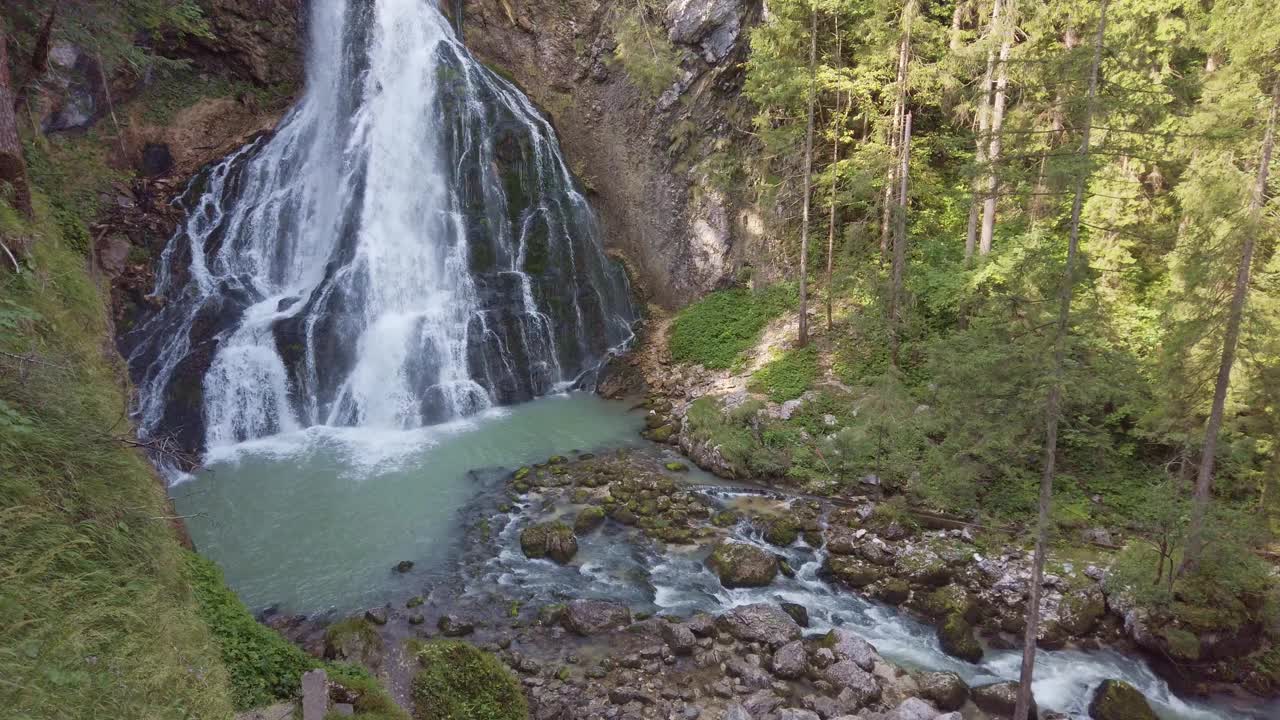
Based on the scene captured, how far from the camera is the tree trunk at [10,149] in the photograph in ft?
22.4

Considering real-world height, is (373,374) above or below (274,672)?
above

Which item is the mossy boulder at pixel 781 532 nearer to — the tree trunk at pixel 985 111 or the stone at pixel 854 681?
the stone at pixel 854 681

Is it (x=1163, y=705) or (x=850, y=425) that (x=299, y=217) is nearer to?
(x=850, y=425)

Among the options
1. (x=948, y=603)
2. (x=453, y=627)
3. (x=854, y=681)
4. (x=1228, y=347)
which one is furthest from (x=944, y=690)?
(x=453, y=627)

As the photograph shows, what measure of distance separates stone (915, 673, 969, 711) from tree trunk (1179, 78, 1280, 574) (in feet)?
13.0

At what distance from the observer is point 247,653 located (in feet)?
19.5

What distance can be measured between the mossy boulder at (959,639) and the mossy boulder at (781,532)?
304 cm

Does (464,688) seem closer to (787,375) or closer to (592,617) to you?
(592,617)

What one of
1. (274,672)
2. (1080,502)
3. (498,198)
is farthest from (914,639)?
(498,198)

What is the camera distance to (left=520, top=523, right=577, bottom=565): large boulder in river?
1175 cm

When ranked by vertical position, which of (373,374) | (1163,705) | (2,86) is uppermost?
(2,86)

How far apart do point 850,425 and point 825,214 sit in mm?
8392

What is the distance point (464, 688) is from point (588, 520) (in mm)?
5243

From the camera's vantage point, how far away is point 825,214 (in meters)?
20.3
